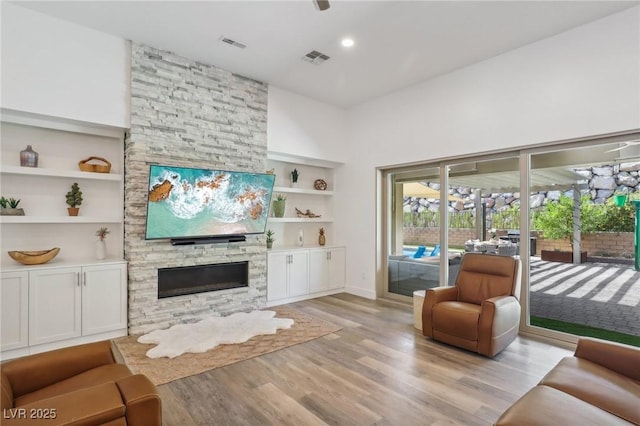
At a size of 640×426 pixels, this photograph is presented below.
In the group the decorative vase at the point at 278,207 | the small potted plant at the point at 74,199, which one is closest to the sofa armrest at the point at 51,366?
the small potted plant at the point at 74,199

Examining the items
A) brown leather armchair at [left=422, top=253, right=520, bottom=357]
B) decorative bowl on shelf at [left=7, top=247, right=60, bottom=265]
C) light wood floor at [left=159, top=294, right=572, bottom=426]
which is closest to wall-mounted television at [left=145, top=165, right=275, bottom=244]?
decorative bowl on shelf at [left=7, top=247, right=60, bottom=265]

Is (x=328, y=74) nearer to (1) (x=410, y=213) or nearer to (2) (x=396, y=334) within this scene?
(1) (x=410, y=213)

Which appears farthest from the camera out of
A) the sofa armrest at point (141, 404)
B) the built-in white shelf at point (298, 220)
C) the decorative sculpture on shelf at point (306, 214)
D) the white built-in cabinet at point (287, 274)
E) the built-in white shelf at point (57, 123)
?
the decorative sculpture on shelf at point (306, 214)

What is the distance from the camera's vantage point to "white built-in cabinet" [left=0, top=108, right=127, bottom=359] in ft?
11.3

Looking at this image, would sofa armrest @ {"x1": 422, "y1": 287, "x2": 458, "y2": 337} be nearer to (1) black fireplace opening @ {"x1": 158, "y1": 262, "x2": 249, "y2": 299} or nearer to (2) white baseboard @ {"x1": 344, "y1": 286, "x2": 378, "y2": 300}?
(2) white baseboard @ {"x1": 344, "y1": 286, "x2": 378, "y2": 300}

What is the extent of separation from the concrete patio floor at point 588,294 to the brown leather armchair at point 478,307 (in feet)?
2.03

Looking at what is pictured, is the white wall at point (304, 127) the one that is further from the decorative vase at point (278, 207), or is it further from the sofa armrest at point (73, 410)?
the sofa armrest at point (73, 410)

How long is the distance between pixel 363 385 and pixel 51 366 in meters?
2.27

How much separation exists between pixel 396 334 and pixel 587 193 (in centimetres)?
282

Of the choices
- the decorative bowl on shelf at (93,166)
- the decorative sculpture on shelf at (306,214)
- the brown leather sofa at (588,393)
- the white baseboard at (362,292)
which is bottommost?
the white baseboard at (362,292)

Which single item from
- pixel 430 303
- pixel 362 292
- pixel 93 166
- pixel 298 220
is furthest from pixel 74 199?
pixel 362 292

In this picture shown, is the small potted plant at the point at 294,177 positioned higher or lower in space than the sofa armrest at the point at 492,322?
higher

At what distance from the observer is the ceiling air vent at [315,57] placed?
428cm

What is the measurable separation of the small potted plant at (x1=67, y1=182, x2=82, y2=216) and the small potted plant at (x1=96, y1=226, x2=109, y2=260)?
1.12 feet
